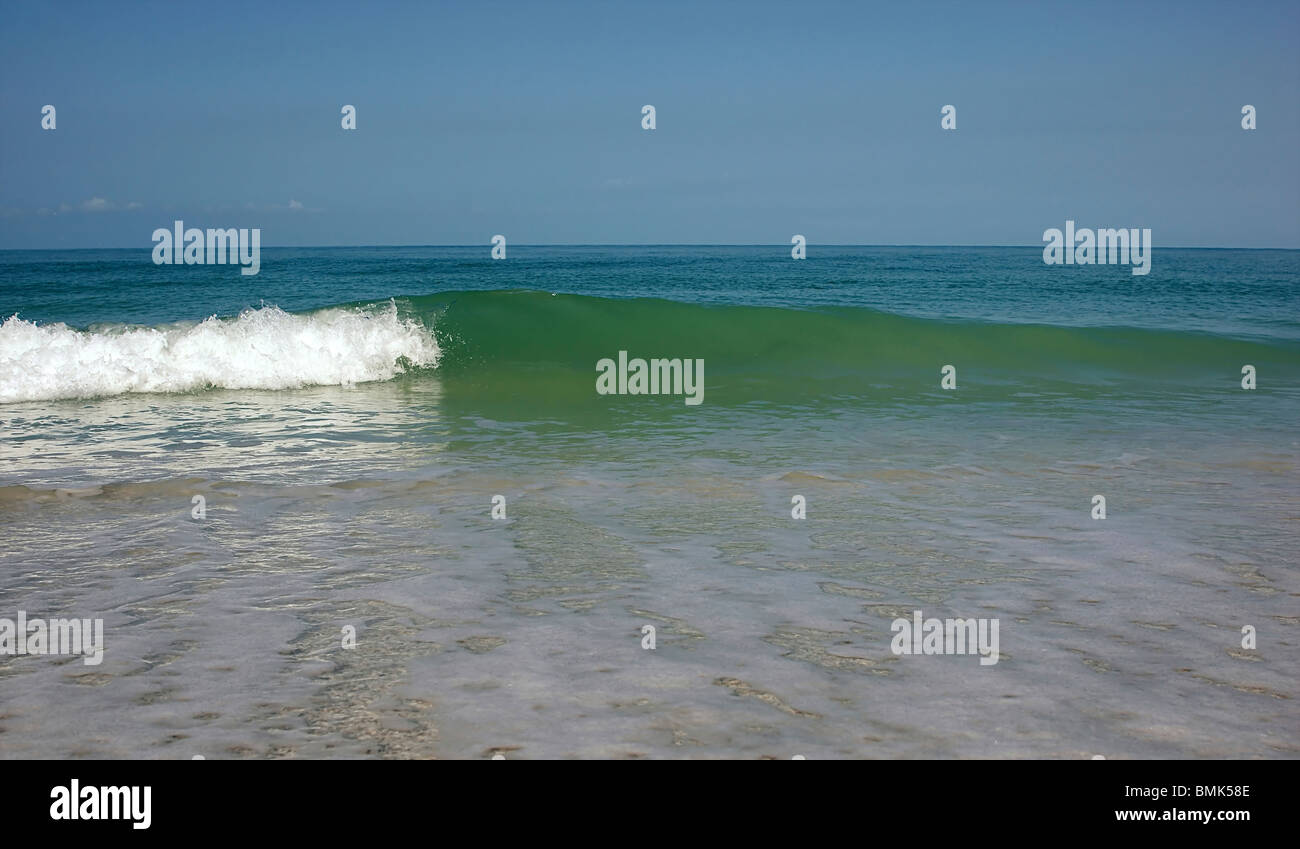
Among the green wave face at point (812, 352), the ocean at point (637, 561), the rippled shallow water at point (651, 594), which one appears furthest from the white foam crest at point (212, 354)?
the rippled shallow water at point (651, 594)

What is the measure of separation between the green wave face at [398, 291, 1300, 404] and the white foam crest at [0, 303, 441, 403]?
3.88 feet

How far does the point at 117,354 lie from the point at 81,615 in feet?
39.4

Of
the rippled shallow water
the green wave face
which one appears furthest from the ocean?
the green wave face

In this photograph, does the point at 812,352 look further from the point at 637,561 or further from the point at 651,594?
the point at 651,594

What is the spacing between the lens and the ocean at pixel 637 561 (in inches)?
135

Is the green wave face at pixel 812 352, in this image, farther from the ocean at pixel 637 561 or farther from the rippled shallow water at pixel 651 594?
the rippled shallow water at pixel 651 594

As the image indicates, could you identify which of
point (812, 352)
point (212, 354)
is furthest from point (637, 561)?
point (812, 352)

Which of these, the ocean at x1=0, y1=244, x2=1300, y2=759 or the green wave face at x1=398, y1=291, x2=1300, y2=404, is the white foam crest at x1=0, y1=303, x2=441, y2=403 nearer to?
the ocean at x1=0, y1=244, x2=1300, y2=759

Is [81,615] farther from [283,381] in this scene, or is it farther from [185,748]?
[283,381]

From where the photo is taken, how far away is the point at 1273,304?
96.3ft

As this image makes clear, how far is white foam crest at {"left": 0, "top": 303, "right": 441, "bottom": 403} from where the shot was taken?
1407 centimetres

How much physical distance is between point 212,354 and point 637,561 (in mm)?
12316
